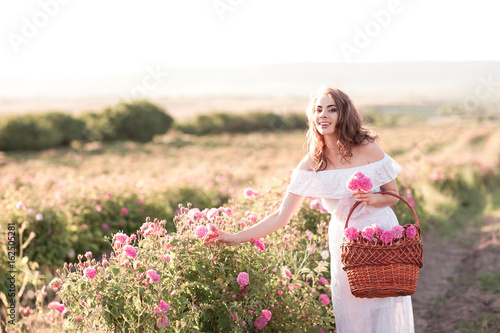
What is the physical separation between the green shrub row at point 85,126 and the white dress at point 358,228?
27.0m

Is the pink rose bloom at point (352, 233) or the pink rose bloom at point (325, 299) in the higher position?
the pink rose bloom at point (352, 233)

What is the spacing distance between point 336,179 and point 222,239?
2.63 feet

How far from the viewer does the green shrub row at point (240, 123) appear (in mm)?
40906

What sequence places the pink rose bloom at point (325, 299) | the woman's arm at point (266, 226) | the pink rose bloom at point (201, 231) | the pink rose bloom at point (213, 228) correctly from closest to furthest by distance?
the pink rose bloom at point (201, 231) < the pink rose bloom at point (213, 228) < the woman's arm at point (266, 226) < the pink rose bloom at point (325, 299)

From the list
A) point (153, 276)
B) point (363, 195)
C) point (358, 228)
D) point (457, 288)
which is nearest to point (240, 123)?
point (457, 288)

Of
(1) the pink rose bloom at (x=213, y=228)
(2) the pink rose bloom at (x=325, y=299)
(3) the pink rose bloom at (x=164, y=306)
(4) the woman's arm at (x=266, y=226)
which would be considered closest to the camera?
(3) the pink rose bloom at (x=164, y=306)

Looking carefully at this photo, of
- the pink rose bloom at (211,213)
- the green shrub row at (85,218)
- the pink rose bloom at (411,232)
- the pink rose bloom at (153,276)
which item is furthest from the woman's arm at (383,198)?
the green shrub row at (85,218)

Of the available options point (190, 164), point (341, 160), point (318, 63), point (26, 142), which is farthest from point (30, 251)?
point (318, 63)

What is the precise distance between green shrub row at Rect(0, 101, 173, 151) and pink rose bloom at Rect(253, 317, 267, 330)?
88.9ft

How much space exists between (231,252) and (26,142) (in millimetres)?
26926

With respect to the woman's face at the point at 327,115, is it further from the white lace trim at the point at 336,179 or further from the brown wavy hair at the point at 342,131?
the white lace trim at the point at 336,179


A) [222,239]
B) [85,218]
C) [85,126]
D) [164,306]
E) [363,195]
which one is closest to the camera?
[164,306]

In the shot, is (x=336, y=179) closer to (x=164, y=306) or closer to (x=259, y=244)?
(x=259, y=244)

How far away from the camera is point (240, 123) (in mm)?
44562
